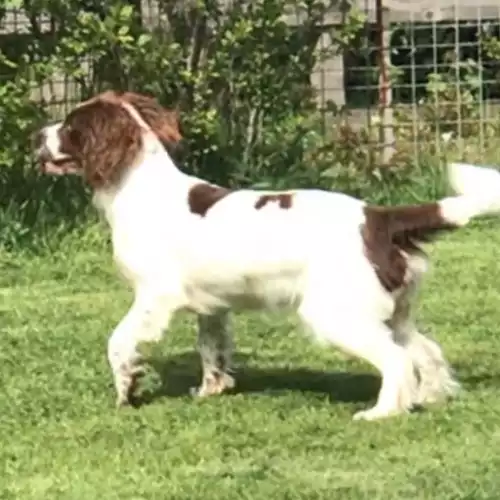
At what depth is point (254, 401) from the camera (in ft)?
20.0

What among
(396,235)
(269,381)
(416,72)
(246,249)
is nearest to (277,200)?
(246,249)

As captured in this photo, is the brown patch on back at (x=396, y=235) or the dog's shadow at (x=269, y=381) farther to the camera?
the dog's shadow at (x=269, y=381)

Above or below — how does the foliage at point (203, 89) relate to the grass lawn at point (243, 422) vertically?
above

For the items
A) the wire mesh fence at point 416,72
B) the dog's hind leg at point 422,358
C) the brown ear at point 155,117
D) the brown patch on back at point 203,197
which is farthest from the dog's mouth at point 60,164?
the wire mesh fence at point 416,72

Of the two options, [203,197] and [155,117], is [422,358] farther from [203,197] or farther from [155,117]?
[155,117]

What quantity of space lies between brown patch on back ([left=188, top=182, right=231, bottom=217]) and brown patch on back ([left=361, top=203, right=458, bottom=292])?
0.62 metres

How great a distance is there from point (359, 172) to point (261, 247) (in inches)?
226

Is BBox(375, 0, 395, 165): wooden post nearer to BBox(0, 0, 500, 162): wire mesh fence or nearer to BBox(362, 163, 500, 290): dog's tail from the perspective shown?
BBox(0, 0, 500, 162): wire mesh fence

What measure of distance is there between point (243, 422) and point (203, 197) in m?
0.90

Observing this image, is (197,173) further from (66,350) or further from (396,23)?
(66,350)

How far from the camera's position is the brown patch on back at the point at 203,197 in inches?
238

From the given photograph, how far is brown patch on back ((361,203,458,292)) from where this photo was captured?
568 centimetres

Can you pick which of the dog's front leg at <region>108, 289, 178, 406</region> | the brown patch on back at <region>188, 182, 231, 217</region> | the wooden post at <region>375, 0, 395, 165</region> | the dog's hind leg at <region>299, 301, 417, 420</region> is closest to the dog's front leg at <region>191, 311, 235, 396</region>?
the dog's front leg at <region>108, 289, 178, 406</region>

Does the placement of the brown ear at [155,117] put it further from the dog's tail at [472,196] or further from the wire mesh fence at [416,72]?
the wire mesh fence at [416,72]
